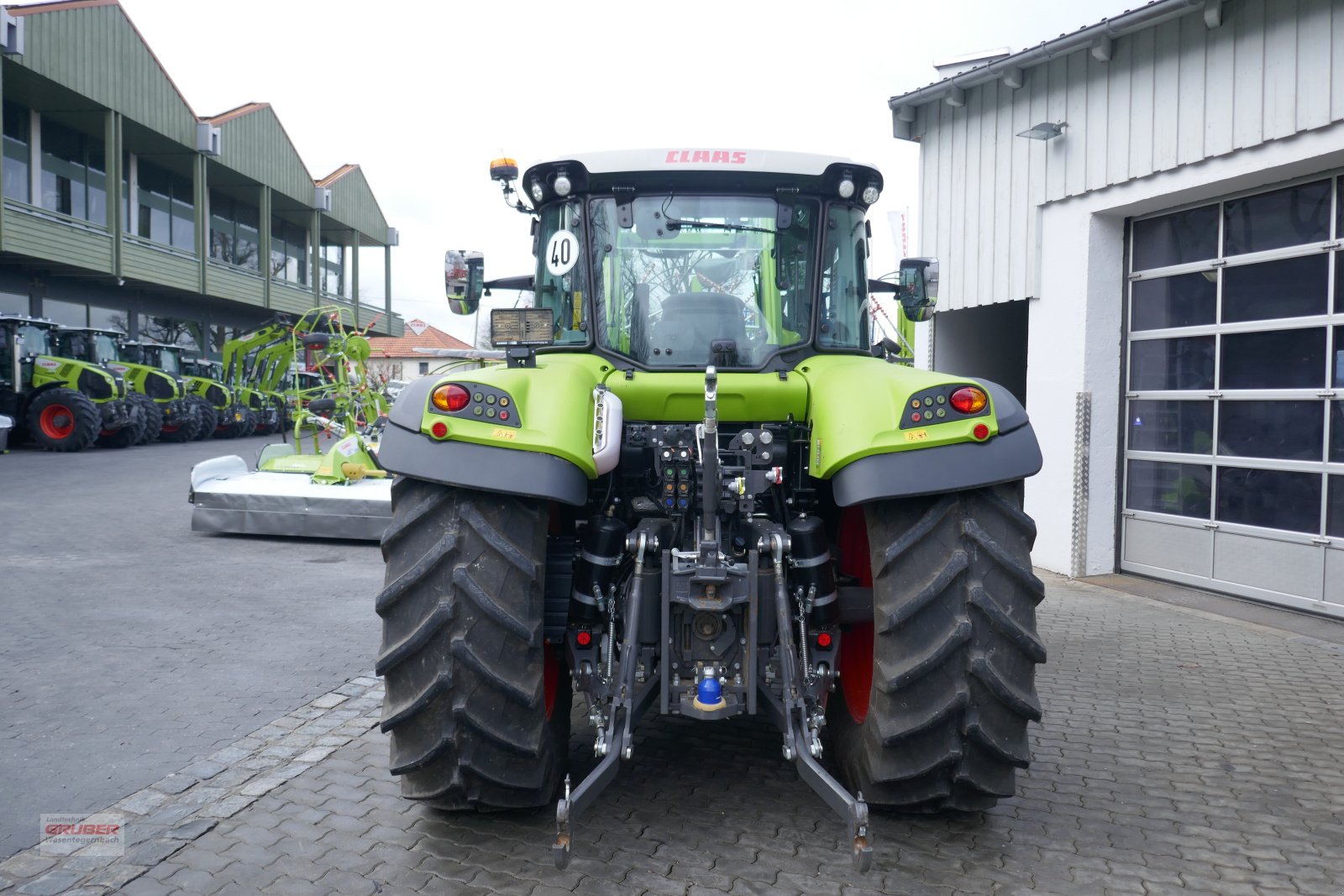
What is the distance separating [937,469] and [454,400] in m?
1.57

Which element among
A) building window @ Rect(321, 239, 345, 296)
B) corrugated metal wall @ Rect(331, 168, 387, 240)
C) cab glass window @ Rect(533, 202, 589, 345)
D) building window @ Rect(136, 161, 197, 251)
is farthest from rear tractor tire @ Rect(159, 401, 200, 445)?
cab glass window @ Rect(533, 202, 589, 345)

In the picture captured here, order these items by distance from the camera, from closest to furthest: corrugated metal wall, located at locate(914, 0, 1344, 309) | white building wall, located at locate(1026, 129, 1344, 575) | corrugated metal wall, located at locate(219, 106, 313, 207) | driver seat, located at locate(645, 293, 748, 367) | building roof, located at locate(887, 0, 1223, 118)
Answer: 1. driver seat, located at locate(645, 293, 748, 367)
2. corrugated metal wall, located at locate(914, 0, 1344, 309)
3. building roof, located at locate(887, 0, 1223, 118)
4. white building wall, located at locate(1026, 129, 1344, 575)
5. corrugated metal wall, located at locate(219, 106, 313, 207)

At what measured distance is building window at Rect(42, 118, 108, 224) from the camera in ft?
81.9

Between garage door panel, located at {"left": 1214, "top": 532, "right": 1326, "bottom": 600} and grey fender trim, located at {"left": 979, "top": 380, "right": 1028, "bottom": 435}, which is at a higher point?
grey fender trim, located at {"left": 979, "top": 380, "right": 1028, "bottom": 435}

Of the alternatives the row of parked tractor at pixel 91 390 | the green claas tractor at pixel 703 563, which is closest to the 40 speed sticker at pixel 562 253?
the green claas tractor at pixel 703 563

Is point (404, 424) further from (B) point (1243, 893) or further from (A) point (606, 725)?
(B) point (1243, 893)

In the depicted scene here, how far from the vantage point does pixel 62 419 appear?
20.1 m

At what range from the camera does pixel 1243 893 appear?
3.15 m

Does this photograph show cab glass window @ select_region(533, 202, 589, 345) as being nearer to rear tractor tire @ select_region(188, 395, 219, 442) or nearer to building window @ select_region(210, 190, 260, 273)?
rear tractor tire @ select_region(188, 395, 219, 442)

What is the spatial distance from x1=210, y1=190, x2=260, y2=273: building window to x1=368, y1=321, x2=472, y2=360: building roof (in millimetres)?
8078

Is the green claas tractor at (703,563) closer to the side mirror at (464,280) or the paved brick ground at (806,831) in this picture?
the paved brick ground at (806,831)

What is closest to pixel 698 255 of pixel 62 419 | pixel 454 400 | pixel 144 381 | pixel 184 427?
pixel 454 400

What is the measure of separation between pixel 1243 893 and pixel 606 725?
6.73 feet

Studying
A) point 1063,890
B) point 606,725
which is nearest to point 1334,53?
point 1063,890
